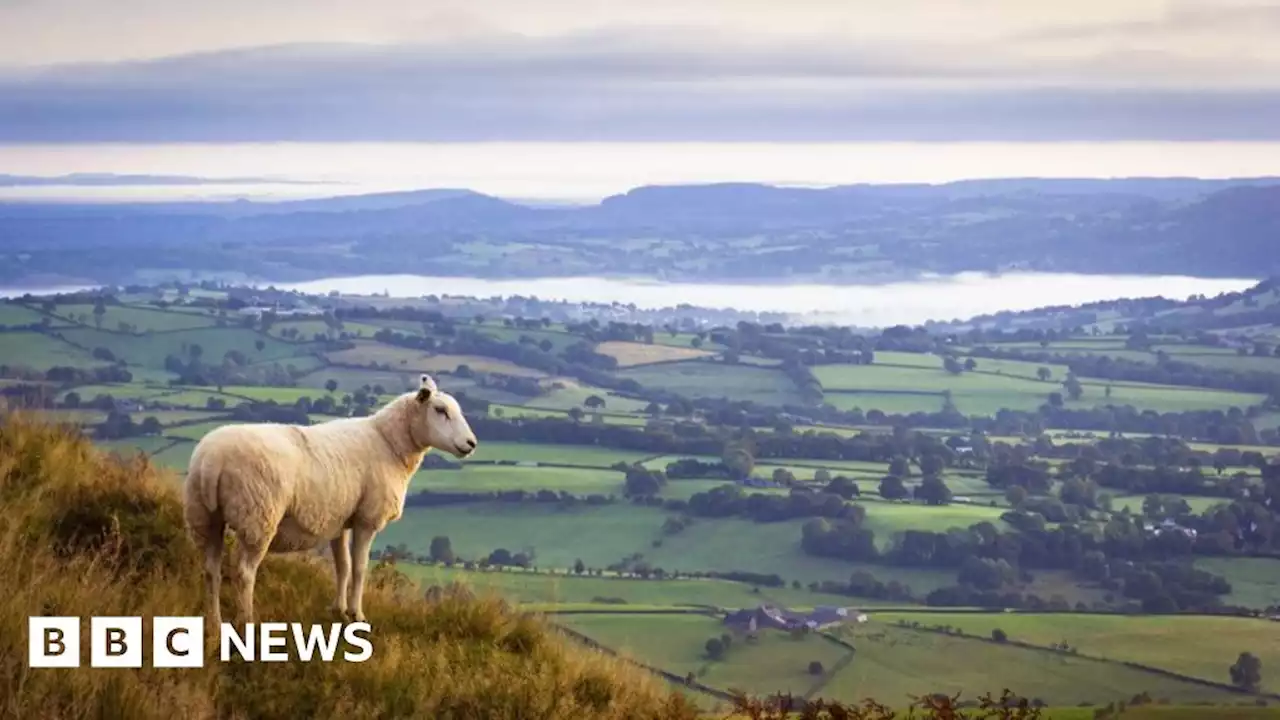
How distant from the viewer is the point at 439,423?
1116 cm

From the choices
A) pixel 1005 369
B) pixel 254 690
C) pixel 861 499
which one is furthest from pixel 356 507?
pixel 1005 369

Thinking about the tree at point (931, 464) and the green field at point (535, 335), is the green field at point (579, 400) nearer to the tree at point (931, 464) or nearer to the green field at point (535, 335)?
the green field at point (535, 335)

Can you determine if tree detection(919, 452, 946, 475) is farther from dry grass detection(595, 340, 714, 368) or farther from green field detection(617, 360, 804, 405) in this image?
dry grass detection(595, 340, 714, 368)

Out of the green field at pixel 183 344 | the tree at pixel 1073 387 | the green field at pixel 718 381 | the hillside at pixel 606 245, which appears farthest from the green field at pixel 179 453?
the hillside at pixel 606 245

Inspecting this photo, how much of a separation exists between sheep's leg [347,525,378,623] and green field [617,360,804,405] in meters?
88.7

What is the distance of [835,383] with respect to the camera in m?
102

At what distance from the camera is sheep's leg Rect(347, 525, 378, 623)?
1098cm

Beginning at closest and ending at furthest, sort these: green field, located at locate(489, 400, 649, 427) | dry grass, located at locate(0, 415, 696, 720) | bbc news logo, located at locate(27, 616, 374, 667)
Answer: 1. dry grass, located at locate(0, 415, 696, 720)
2. bbc news logo, located at locate(27, 616, 374, 667)
3. green field, located at locate(489, 400, 649, 427)

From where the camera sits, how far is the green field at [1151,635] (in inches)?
1834

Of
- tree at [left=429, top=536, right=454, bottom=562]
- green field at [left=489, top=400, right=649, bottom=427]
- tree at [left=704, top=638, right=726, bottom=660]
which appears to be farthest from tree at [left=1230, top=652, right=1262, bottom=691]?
green field at [left=489, top=400, right=649, bottom=427]

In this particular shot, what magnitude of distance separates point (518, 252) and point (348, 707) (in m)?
166

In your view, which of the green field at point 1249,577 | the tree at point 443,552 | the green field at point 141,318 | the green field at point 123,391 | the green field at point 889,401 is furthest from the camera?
the green field at point 889,401

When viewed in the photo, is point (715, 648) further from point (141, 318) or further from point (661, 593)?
point (141, 318)

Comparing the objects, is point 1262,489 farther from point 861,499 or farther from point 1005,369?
point 1005,369
